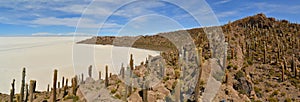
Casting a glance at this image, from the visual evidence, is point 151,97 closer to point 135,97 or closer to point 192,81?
point 135,97

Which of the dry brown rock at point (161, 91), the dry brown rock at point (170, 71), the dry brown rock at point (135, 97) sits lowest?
the dry brown rock at point (135, 97)

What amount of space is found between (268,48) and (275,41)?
4606 mm

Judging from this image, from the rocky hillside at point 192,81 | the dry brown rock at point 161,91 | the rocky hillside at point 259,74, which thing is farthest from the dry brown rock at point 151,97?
the rocky hillside at point 259,74

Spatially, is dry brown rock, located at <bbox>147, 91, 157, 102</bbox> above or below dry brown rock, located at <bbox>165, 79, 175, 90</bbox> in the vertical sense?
below

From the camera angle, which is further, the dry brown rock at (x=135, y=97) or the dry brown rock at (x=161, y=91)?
the dry brown rock at (x=161, y=91)

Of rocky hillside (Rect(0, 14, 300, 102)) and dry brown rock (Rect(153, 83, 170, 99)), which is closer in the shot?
dry brown rock (Rect(153, 83, 170, 99))

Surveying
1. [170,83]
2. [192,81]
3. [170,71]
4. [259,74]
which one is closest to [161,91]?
[170,83]

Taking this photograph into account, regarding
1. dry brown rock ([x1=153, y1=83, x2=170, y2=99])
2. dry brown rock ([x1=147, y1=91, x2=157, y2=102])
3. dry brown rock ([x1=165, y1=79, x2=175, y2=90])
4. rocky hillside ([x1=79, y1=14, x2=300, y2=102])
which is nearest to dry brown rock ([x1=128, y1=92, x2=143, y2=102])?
dry brown rock ([x1=147, y1=91, x2=157, y2=102])

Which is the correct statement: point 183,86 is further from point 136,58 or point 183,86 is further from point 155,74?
point 136,58

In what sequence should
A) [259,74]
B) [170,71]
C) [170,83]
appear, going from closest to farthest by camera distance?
1. [170,83]
2. [170,71]
3. [259,74]

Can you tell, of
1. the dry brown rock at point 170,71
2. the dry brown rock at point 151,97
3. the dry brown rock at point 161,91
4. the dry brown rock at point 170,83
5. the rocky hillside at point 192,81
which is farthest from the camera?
the dry brown rock at point 170,71

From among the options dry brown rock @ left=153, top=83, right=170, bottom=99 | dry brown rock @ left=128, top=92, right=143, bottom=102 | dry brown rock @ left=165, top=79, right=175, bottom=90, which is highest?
dry brown rock @ left=165, top=79, right=175, bottom=90

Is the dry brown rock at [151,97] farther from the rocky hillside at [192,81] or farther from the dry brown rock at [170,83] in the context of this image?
the dry brown rock at [170,83]

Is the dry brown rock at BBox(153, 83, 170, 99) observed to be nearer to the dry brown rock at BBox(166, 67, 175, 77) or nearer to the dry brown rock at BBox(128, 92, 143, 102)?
the dry brown rock at BBox(128, 92, 143, 102)
